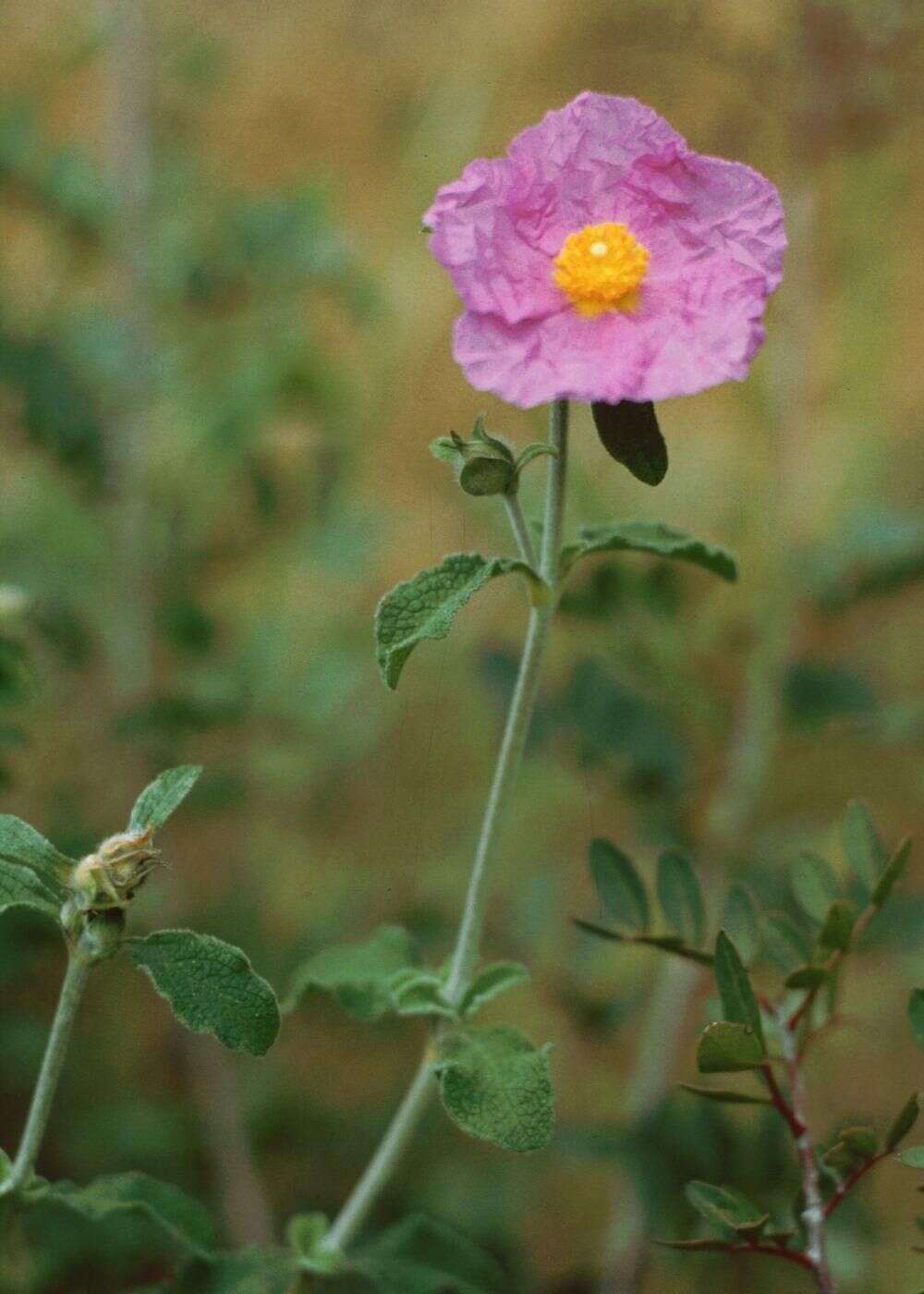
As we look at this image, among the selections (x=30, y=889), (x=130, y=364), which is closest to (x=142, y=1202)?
(x=30, y=889)

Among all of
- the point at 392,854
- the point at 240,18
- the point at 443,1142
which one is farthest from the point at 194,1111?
the point at 240,18

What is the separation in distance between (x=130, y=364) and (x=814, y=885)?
2.92 feet

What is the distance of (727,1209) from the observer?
2.19 feet

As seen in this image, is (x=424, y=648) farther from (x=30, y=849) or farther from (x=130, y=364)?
(x=30, y=849)

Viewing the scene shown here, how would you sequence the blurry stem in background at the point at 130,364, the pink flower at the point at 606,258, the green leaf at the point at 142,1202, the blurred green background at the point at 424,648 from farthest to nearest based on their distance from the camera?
1. the blurry stem in background at the point at 130,364
2. the blurred green background at the point at 424,648
3. the green leaf at the point at 142,1202
4. the pink flower at the point at 606,258

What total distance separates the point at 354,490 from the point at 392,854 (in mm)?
390

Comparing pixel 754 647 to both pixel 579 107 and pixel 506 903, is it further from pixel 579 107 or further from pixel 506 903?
pixel 579 107

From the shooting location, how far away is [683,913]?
0.78m

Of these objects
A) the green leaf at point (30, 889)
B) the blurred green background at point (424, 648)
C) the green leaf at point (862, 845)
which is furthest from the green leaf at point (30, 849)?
the blurred green background at point (424, 648)

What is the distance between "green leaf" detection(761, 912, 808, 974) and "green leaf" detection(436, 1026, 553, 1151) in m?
0.15

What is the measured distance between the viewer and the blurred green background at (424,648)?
1257 millimetres

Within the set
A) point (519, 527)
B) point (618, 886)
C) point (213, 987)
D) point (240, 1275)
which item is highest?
point (519, 527)

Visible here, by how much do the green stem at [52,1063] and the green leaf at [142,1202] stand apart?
2cm

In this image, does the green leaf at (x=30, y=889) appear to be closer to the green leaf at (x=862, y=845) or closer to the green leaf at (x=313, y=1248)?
the green leaf at (x=313, y=1248)
